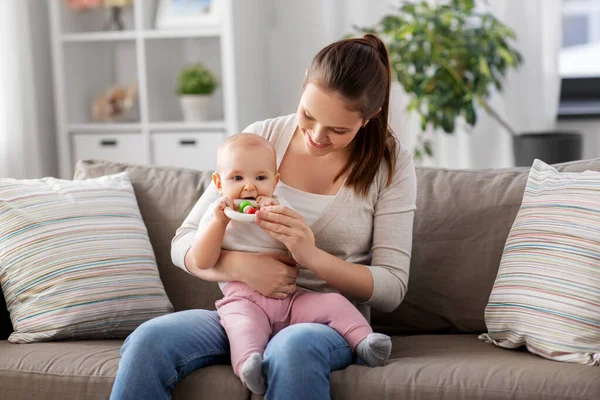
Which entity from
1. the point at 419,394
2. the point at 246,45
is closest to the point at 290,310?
the point at 419,394

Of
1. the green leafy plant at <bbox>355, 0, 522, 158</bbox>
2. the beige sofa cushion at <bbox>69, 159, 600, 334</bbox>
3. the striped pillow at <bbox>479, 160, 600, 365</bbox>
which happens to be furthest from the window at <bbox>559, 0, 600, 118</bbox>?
the striped pillow at <bbox>479, 160, 600, 365</bbox>

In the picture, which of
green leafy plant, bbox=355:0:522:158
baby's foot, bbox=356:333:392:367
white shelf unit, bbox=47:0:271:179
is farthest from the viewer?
white shelf unit, bbox=47:0:271:179

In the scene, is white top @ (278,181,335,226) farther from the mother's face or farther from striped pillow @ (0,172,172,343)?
striped pillow @ (0,172,172,343)

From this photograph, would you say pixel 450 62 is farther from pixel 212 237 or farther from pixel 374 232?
pixel 212 237

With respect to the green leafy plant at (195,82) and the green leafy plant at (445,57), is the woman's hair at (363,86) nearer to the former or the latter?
the green leafy plant at (445,57)

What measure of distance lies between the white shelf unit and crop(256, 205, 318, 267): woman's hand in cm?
199

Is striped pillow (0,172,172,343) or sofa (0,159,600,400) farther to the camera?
striped pillow (0,172,172,343)

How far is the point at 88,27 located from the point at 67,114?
485mm

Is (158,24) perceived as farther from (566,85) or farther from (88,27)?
(566,85)

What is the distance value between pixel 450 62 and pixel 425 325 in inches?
66.4

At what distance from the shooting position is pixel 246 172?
66.2 inches

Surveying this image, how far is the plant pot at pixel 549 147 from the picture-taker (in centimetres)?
329

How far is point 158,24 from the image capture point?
370 centimetres

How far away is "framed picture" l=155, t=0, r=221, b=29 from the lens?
12.0ft
